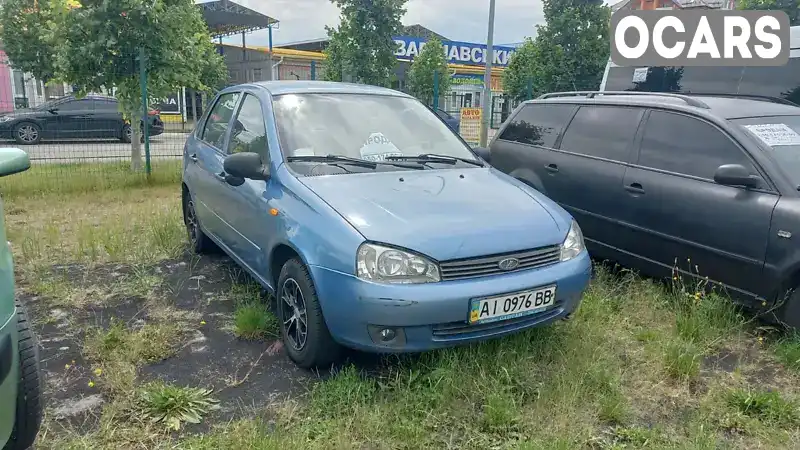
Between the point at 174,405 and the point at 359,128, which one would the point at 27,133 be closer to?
the point at 359,128

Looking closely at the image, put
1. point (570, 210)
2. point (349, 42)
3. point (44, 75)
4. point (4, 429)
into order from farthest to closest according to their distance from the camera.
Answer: point (44, 75), point (349, 42), point (570, 210), point (4, 429)

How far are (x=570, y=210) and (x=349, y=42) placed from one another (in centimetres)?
1098

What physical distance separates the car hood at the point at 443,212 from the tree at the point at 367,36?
39.0 feet

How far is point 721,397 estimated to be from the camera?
10.3 ft

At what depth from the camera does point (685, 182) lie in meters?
4.34

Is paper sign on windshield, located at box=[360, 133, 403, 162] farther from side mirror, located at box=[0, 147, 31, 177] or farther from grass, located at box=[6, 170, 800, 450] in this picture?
side mirror, located at box=[0, 147, 31, 177]

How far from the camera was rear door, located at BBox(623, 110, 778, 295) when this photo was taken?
12.6ft

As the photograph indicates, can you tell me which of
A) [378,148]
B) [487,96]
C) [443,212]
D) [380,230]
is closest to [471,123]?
[487,96]

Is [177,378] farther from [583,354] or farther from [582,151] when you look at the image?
[582,151]

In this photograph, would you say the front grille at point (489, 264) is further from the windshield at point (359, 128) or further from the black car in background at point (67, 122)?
the black car in background at point (67, 122)

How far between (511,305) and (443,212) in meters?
0.61

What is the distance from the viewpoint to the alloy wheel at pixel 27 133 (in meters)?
14.7

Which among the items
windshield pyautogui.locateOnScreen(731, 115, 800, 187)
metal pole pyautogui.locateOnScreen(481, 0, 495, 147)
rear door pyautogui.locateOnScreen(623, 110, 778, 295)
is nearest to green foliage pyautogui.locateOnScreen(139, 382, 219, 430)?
rear door pyautogui.locateOnScreen(623, 110, 778, 295)

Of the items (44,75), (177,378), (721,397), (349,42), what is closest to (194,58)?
(349,42)
